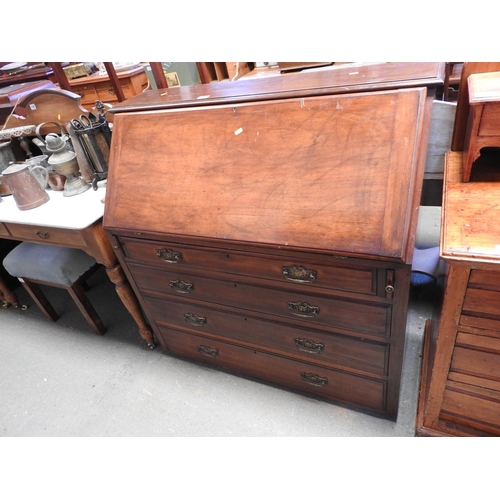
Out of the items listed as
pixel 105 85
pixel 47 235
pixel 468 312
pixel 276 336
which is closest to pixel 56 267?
pixel 47 235

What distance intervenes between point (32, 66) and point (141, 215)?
133 inches

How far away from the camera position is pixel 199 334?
5.16 feet

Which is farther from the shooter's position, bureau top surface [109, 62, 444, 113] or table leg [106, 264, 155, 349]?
table leg [106, 264, 155, 349]

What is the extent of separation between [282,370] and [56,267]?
4.08 ft

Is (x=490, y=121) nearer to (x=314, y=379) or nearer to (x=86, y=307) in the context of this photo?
(x=314, y=379)

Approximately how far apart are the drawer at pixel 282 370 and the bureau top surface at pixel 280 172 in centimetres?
63

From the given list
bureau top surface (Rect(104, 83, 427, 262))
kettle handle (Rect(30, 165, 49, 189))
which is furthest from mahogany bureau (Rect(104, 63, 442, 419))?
kettle handle (Rect(30, 165, 49, 189))

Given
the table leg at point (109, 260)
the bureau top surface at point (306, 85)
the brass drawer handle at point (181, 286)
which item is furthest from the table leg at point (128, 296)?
the bureau top surface at point (306, 85)

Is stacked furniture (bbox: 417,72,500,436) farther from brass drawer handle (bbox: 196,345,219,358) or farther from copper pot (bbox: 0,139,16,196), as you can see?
copper pot (bbox: 0,139,16,196)

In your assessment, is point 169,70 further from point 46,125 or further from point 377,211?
point 377,211

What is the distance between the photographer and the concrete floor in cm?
145

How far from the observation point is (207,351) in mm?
1627

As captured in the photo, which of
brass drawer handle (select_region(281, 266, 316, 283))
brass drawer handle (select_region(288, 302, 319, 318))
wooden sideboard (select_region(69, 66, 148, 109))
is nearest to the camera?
brass drawer handle (select_region(281, 266, 316, 283))

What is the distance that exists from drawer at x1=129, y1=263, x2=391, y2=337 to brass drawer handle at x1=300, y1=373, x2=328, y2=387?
1.07 ft
